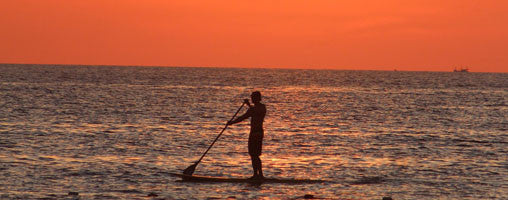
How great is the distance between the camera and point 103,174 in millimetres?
22562

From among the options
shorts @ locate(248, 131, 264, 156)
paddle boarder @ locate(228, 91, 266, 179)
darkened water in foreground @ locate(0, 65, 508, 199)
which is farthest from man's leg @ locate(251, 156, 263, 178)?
darkened water in foreground @ locate(0, 65, 508, 199)

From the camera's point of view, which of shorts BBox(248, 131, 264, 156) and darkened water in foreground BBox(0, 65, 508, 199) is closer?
darkened water in foreground BBox(0, 65, 508, 199)

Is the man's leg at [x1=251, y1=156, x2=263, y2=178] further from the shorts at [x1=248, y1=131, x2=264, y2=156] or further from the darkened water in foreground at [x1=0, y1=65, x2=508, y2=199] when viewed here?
the darkened water in foreground at [x1=0, y1=65, x2=508, y2=199]

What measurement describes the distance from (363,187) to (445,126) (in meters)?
27.5

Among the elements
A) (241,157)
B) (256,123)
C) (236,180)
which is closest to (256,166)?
(236,180)

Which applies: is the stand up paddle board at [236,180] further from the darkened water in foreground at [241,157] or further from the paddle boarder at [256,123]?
the paddle boarder at [256,123]

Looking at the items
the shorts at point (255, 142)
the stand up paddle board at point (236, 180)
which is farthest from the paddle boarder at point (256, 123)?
the stand up paddle board at point (236, 180)

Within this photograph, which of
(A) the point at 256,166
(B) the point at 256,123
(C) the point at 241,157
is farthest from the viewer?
(C) the point at 241,157

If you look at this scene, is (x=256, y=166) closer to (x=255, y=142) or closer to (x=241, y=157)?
(x=255, y=142)

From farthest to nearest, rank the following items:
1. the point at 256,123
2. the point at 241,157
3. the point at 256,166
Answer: the point at 241,157 < the point at 256,166 < the point at 256,123

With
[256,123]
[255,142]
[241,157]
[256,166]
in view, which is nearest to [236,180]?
[256,166]

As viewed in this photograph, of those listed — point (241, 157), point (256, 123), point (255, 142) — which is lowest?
point (241, 157)

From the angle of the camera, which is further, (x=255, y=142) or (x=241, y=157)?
(x=241, y=157)

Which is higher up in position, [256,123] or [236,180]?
[256,123]
